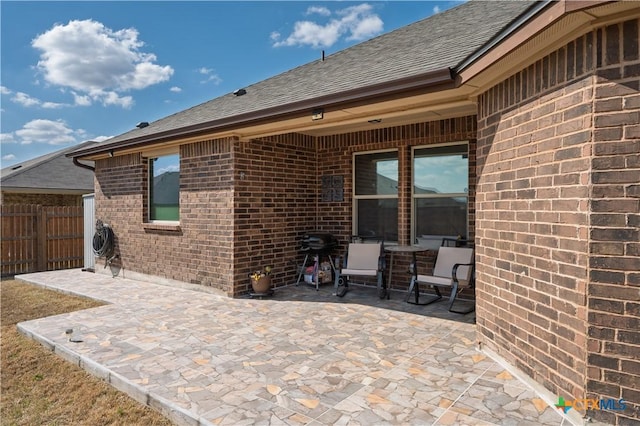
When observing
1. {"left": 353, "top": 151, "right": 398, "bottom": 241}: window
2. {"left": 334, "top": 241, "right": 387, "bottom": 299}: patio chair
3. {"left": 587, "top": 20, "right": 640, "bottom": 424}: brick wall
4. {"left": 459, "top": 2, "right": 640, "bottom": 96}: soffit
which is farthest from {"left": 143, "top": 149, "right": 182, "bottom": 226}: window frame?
{"left": 587, "top": 20, "right": 640, "bottom": 424}: brick wall

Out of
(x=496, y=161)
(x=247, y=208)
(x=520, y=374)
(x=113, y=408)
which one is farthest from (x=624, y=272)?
(x=247, y=208)

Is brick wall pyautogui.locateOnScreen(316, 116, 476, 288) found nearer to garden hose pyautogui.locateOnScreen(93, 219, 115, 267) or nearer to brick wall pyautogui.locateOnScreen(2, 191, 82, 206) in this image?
garden hose pyautogui.locateOnScreen(93, 219, 115, 267)

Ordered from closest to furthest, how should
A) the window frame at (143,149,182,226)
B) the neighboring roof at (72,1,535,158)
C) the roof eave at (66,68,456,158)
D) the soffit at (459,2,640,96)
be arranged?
1. the soffit at (459,2,640,96)
2. the roof eave at (66,68,456,158)
3. the neighboring roof at (72,1,535,158)
4. the window frame at (143,149,182,226)

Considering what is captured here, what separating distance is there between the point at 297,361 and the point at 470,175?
3996 millimetres

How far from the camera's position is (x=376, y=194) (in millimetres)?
7059

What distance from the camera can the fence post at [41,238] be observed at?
34.1 feet

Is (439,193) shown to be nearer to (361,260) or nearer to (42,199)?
(361,260)

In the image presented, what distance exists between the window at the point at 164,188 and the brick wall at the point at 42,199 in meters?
10.3

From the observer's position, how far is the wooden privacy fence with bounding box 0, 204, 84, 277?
32.7 ft

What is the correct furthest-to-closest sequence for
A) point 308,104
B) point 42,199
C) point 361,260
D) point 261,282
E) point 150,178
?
point 42,199, point 150,178, point 361,260, point 261,282, point 308,104

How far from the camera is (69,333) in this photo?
4.34 metres

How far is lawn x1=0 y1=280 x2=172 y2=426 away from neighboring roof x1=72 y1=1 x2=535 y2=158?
3.86m

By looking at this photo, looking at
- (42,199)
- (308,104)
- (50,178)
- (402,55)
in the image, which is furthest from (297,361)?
(50,178)

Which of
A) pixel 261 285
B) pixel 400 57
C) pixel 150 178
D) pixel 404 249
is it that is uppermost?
pixel 400 57
